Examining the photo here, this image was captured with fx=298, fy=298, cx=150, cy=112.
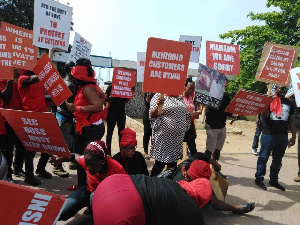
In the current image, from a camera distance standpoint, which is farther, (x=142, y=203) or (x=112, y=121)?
(x=112, y=121)

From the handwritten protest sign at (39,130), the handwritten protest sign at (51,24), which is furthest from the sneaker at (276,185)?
the handwritten protest sign at (51,24)

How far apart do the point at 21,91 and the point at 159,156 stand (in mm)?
2055

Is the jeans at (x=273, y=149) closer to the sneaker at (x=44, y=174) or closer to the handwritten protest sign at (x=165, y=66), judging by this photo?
the handwritten protest sign at (x=165, y=66)

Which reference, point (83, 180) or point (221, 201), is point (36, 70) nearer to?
point (83, 180)

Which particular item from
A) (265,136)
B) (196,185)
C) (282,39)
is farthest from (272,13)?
(196,185)

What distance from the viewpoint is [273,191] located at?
484 cm

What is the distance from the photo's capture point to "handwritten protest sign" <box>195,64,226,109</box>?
432cm

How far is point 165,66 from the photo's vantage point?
11.9ft

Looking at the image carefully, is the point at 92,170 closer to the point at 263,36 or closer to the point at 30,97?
the point at 30,97

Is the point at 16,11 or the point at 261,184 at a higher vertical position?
the point at 16,11

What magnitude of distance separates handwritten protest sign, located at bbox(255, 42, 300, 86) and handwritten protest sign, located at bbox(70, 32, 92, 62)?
308 centimetres

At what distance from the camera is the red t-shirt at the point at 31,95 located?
13.2 feet

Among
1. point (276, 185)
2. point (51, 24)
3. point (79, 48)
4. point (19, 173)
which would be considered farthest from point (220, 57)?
point (19, 173)

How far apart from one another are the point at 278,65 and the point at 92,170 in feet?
12.0
